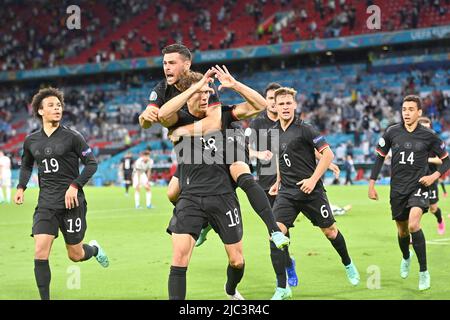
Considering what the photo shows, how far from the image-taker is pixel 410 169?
33.1 ft

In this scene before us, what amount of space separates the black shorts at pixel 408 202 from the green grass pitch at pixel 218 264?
0.89m

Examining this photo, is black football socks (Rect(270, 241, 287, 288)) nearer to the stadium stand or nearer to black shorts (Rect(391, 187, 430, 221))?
black shorts (Rect(391, 187, 430, 221))

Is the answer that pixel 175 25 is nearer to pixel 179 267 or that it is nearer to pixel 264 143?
pixel 264 143

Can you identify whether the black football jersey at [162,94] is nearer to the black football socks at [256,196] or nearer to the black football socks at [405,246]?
the black football socks at [256,196]

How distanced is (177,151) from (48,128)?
195 cm

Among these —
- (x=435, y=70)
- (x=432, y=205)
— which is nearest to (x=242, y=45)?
(x=435, y=70)

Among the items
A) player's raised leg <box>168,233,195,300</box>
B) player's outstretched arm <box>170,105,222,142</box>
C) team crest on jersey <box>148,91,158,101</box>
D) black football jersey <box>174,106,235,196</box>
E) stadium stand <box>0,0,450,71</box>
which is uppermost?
stadium stand <box>0,0,450,71</box>

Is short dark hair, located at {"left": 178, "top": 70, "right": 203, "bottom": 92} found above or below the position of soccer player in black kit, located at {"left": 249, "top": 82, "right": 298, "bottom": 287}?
above

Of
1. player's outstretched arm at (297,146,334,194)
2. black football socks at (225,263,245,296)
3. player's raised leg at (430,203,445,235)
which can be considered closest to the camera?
black football socks at (225,263,245,296)

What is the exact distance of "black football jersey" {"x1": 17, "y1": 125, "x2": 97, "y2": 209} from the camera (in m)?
8.66

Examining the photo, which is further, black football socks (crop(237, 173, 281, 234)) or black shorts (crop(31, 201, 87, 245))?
black shorts (crop(31, 201, 87, 245))

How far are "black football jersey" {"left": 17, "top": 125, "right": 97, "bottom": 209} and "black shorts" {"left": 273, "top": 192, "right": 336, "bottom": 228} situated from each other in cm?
243

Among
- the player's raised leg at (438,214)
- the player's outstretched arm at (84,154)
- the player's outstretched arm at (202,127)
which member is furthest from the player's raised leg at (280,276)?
the player's raised leg at (438,214)

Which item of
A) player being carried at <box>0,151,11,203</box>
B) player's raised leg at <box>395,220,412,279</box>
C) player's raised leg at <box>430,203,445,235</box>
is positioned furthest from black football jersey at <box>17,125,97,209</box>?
player being carried at <box>0,151,11,203</box>
